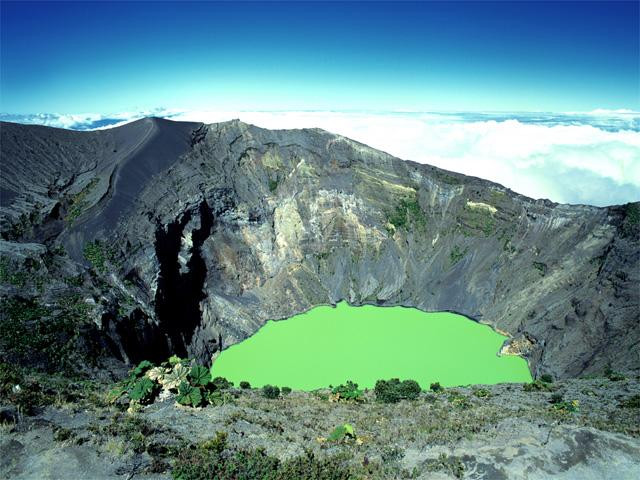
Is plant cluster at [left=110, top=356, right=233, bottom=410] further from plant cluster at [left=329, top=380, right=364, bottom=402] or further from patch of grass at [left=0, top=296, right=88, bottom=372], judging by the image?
patch of grass at [left=0, top=296, right=88, bottom=372]

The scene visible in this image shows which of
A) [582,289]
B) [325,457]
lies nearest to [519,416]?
[325,457]

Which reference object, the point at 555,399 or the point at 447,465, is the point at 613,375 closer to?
the point at 555,399

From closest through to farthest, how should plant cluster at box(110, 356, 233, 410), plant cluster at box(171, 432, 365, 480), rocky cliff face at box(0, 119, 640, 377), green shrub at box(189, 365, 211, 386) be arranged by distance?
plant cluster at box(171, 432, 365, 480)
plant cluster at box(110, 356, 233, 410)
green shrub at box(189, 365, 211, 386)
rocky cliff face at box(0, 119, 640, 377)

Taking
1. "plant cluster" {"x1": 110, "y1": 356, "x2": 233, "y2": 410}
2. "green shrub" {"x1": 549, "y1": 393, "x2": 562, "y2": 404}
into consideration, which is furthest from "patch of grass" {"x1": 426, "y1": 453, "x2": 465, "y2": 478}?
"green shrub" {"x1": 549, "y1": 393, "x2": 562, "y2": 404}

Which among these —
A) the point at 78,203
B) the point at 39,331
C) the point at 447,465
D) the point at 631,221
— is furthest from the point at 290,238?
the point at 447,465

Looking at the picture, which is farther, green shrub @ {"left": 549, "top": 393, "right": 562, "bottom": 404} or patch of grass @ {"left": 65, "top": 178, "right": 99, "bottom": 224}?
patch of grass @ {"left": 65, "top": 178, "right": 99, "bottom": 224}

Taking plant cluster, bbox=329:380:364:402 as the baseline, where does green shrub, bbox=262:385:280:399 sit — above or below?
below

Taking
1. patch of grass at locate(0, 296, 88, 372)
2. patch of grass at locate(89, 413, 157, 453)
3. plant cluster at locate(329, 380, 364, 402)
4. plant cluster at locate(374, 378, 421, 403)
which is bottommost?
plant cluster at locate(374, 378, 421, 403)
